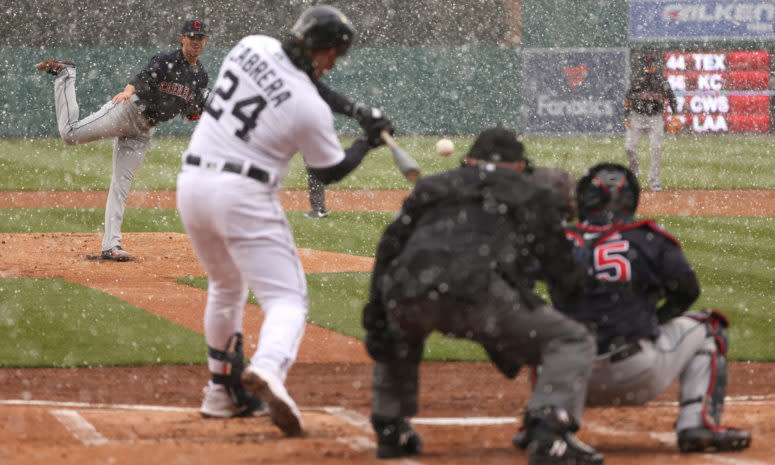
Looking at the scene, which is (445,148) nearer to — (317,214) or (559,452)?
(559,452)

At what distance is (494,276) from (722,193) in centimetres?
1556

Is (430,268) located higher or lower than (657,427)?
higher

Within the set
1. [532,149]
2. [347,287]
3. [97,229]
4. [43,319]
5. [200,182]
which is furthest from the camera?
[532,149]

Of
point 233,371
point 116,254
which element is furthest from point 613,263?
point 116,254

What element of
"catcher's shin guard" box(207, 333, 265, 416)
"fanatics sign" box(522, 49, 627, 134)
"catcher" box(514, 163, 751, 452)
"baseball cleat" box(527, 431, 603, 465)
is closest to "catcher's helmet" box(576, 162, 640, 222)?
"catcher" box(514, 163, 751, 452)

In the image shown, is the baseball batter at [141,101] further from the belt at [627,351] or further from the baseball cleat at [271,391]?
the belt at [627,351]

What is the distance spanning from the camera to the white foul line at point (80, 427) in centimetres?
462

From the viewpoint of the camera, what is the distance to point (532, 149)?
2603 centimetres

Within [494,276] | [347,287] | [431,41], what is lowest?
[347,287]

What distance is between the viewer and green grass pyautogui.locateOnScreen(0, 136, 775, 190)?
20344 mm

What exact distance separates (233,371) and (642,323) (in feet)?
6.37

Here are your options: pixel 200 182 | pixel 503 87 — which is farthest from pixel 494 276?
pixel 503 87

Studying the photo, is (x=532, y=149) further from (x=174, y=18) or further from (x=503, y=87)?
(x=174, y=18)

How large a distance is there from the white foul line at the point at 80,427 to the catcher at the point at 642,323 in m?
1.80
